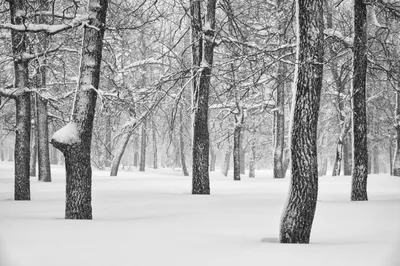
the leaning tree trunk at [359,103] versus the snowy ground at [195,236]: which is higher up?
the leaning tree trunk at [359,103]

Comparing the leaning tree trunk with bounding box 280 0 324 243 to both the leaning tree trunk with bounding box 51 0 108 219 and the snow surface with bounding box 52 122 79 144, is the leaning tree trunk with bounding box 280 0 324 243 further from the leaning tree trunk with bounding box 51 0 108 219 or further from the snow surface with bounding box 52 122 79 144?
the snow surface with bounding box 52 122 79 144

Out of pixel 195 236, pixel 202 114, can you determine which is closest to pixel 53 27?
pixel 195 236

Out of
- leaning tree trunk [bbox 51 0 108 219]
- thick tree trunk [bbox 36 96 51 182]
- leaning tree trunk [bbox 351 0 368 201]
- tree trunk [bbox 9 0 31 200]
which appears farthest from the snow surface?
thick tree trunk [bbox 36 96 51 182]

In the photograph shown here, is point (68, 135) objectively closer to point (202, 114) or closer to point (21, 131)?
point (21, 131)

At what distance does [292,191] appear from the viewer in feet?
18.9

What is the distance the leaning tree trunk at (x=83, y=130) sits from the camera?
A: 24.9 feet

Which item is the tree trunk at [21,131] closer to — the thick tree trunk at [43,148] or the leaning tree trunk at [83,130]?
the leaning tree trunk at [83,130]

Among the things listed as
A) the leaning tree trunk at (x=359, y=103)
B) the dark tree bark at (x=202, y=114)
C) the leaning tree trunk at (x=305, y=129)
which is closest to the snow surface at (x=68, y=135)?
the leaning tree trunk at (x=305, y=129)

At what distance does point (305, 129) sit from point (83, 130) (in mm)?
3993

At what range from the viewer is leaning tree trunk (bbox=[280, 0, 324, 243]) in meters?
5.68

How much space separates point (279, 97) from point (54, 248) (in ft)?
61.6

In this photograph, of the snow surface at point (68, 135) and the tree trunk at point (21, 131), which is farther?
the tree trunk at point (21, 131)

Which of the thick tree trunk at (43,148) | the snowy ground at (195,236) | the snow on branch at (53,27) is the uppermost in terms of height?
the snow on branch at (53,27)

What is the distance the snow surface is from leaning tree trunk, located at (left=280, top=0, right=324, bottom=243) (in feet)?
12.7
